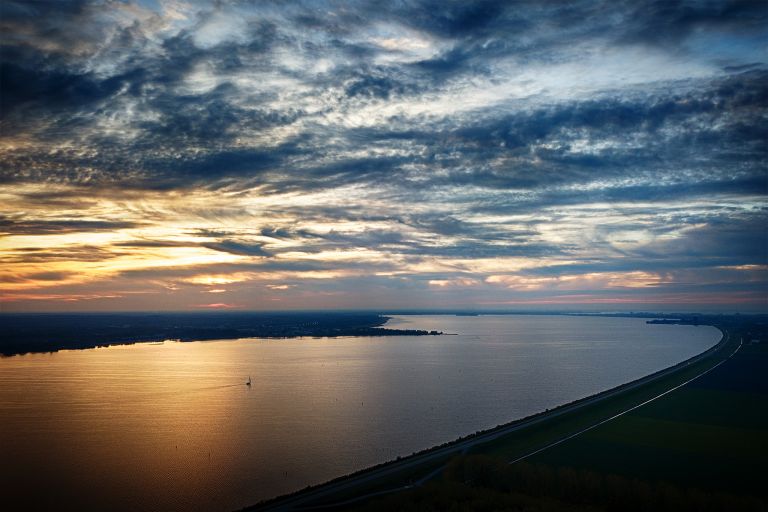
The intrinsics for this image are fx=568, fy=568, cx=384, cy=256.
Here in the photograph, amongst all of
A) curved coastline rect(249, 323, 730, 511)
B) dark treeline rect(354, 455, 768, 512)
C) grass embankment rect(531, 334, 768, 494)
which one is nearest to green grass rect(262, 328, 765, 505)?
grass embankment rect(531, 334, 768, 494)

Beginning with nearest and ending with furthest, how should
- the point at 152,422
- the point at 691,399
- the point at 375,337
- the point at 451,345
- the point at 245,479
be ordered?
1. the point at 245,479
2. the point at 152,422
3. the point at 691,399
4. the point at 451,345
5. the point at 375,337

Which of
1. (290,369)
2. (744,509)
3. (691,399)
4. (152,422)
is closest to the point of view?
(744,509)

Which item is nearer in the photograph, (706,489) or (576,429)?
(706,489)

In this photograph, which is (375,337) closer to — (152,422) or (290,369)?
(290,369)

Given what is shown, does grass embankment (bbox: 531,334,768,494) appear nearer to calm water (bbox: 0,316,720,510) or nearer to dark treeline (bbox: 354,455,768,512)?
dark treeline (bbox: 354,455,768,512)

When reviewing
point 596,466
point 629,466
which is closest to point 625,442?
point 629,466

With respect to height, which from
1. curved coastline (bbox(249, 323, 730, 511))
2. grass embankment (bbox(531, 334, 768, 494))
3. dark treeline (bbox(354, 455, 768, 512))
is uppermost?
dark treeline (bbox(354, 455, 768, 512))

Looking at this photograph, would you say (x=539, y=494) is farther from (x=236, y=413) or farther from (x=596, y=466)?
(x=236, y=413)

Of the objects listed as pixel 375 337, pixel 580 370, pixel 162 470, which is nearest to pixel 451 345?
pixel 375 337
